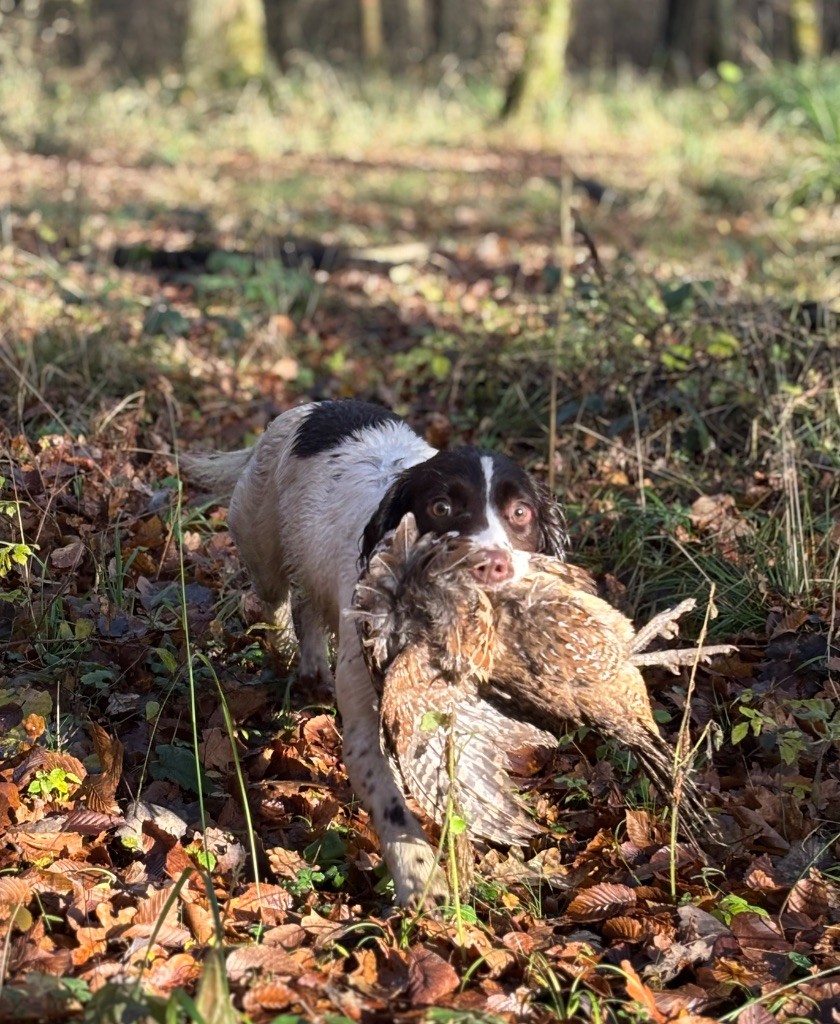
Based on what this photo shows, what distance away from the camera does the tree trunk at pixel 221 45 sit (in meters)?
16.1

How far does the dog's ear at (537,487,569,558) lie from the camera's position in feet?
11.5

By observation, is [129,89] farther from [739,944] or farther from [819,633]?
[739,944]

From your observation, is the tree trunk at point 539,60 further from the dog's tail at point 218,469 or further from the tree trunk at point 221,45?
the dog's tail at point 218,469

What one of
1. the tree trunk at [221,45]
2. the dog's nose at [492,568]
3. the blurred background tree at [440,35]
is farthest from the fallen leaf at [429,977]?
the tree trunk at [221,45]

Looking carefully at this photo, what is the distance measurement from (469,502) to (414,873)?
1.00 metres

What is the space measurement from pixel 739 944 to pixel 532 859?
648mm

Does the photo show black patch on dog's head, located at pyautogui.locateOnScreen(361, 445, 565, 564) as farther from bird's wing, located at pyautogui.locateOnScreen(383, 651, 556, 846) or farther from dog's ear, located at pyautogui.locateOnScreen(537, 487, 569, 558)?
bird's wing, located at pyautogui.locateOnScreen(383, 651, 556, 846)

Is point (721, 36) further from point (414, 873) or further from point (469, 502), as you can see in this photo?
point (414, 873)

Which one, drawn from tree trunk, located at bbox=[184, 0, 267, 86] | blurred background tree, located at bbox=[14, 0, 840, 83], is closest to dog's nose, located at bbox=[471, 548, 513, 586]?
blurred background tree, located at bbox=[14, 0, 840, 83]

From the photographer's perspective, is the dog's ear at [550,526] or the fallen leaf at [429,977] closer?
the fallen leaf at [429,977]

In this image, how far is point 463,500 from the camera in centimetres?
329

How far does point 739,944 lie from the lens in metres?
3.02

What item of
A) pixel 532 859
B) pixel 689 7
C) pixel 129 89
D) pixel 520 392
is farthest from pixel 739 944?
pixel 689 7

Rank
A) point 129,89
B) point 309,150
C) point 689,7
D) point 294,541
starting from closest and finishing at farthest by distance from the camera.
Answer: point 294,541 → point 309,150 → point 129,89 → point 689,7
